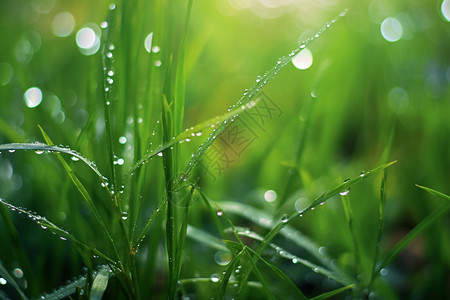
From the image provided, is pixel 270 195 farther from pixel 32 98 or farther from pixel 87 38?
pixel 87 38

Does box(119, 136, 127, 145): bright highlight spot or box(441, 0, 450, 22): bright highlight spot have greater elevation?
box(441, 0, 450, 22): bright highlight spot

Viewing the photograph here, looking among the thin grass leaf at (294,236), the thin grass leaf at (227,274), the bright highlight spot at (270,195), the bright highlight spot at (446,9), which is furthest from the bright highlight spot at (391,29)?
the thin grass leaf at (227,274)

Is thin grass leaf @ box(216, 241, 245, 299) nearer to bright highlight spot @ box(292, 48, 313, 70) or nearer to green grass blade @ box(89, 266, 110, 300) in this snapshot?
green grass blade @ box(89, 266, 110, 300)

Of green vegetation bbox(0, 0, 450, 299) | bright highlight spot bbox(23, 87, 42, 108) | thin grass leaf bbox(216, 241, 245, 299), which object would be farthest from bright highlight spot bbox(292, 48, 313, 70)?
thin grass leaf bbox(216, 241, 245, 299)

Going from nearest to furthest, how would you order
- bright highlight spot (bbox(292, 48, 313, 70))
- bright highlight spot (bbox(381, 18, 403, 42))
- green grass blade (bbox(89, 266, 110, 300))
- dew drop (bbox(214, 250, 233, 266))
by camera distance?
green grass blade (bbox(89, 266, 110, 300)) < dew drop (bbox(214, 250, 233, 266)) < bright highlight spot (bbox(292, 48, 313, 70)) < bright highlight spot (bbox(381, 18, 403, 42))

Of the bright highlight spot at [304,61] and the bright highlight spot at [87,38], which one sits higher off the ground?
the bright highlight spot at [87,38]

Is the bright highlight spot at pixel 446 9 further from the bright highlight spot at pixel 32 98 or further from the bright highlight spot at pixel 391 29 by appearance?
the bright highlight spot at pixel 32 98

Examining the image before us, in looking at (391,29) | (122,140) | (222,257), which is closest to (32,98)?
(122,140)
